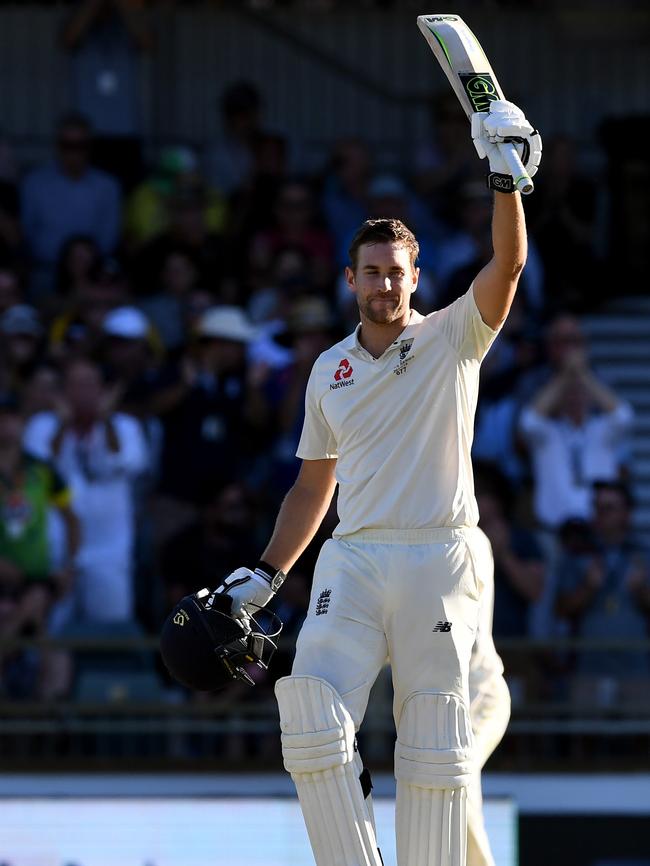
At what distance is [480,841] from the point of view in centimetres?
586

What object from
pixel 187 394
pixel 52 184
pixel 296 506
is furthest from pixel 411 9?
pixel 296 506

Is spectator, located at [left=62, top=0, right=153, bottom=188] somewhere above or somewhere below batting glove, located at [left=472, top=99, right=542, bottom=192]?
above

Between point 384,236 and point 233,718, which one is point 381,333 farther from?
point 233,718

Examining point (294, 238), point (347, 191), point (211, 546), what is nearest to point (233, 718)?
point (211, 546)

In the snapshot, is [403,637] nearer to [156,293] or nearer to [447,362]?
[447,362]

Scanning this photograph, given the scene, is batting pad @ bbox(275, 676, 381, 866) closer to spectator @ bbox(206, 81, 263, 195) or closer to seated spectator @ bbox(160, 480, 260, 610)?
seated spectator @ bbox(160, 480, 260, 610)

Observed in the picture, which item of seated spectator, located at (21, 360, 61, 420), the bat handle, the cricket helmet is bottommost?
the cricket helmet

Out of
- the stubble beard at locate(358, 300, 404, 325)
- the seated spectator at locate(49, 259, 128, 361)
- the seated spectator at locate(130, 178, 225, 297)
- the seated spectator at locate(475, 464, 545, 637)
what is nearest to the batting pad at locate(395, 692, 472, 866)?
the stubble beard at locate(358, 300, 404, 325)

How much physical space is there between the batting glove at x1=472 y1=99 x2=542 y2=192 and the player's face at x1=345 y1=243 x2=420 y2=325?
16.2 inches

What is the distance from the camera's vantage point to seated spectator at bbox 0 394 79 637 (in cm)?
941

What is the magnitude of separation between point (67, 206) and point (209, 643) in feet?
22.0

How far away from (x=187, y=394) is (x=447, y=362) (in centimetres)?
474

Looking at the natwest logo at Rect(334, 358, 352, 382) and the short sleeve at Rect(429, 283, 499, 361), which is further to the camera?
the natwest logo at Rect(334, 358, 352, 382)

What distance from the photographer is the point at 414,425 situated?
18.5 ft
